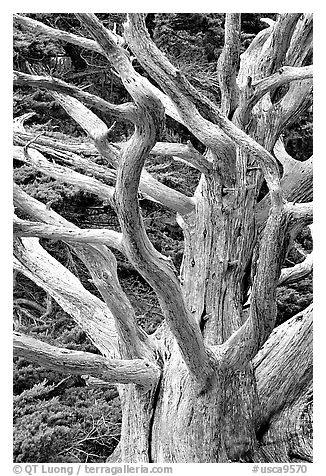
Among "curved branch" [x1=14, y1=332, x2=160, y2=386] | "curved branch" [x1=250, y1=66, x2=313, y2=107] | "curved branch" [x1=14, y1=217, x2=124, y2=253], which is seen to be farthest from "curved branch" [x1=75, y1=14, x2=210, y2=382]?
"curved branch" [x1=250, y1=66, x2=313, y2=107]

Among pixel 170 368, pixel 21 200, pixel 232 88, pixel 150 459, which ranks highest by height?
pixel 232 88

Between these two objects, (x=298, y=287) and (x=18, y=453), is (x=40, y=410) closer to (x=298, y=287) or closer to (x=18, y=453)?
(x=18, y=453)

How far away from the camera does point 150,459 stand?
8.32 ft

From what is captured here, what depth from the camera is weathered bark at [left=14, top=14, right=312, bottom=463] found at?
78.3 inches

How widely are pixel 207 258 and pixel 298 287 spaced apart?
2.40 meters

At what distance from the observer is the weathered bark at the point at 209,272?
199 cm

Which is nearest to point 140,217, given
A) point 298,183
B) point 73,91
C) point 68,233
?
point 68,233

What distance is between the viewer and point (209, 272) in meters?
2.59

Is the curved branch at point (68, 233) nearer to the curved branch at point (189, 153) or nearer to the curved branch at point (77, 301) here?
the curved branch at point (189, 153)

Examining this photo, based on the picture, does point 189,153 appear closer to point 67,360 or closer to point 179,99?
point 179,99

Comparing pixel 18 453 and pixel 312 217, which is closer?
pixel 312 217

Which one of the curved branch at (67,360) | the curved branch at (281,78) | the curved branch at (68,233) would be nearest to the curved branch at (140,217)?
the curved branch at (68,233)
